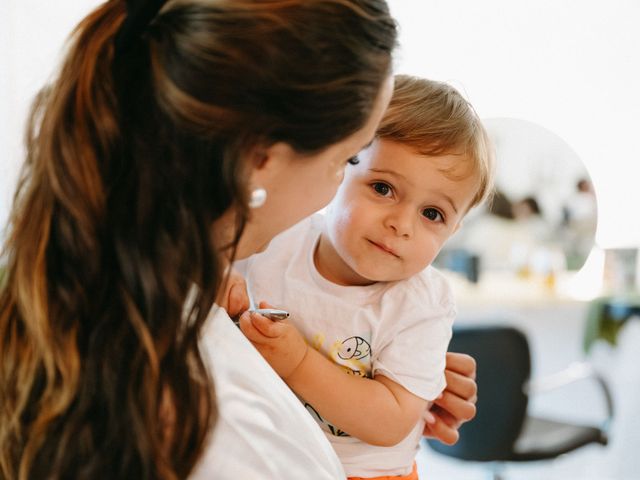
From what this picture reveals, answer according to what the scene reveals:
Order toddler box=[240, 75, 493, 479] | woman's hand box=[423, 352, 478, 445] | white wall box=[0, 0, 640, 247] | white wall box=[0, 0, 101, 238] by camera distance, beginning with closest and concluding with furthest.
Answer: toddler box=[240, 75, 493, 479], woman's hand box=[423, 352, 478, 445], white wall box=[0, 0, 101, 238], white wall box=[0, 0, 640, 247]

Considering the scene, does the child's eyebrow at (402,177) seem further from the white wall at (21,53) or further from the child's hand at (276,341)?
the white wall at (21,53)

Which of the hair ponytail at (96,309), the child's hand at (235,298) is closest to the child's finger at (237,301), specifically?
the child's hand at (235,298)

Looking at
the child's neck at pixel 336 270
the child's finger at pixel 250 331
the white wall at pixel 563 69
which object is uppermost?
the child's finger at pixel 250 331

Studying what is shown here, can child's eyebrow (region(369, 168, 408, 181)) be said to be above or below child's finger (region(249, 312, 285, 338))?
above

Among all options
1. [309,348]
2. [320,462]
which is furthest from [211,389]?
[309,348]

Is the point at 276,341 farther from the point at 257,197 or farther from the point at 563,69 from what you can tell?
the point at 563,69

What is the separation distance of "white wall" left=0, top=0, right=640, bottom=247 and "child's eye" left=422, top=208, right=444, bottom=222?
2571mm

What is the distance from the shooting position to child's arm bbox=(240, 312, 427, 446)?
1.04 meters

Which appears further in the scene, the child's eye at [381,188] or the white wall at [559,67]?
the white wall at [559,67]

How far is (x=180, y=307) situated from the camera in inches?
30.8

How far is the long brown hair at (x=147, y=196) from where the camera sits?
29.1 inches

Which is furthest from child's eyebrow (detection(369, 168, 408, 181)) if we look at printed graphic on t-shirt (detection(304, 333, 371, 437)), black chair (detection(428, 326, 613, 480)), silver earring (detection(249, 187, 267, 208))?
black chair (detection(428, 326, 613, 480))

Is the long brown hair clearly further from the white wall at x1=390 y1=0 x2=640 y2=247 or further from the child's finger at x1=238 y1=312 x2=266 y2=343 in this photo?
the white wall at x1=390 y1=0 x2=640 y2=247

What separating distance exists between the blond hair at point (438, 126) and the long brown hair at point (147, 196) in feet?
1.14
